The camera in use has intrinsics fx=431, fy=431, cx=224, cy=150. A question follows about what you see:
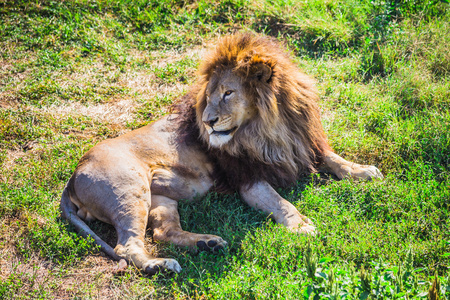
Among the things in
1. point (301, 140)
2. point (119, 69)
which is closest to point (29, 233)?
point (301, 140)

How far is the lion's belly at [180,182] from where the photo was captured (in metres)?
4.02

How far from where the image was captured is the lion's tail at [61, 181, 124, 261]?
3549mm

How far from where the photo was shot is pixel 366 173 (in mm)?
3988

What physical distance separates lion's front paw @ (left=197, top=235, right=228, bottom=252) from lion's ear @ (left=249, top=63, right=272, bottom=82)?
1401 mm

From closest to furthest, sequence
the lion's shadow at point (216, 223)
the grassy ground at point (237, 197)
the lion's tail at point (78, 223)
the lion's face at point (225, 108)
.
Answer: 1. the grassy ground at point (237, 197)
2. the lion's shadow at point (216, 223)
3. the lion's tail at point (78, 223)
4. the lion's face at point (225, 108)

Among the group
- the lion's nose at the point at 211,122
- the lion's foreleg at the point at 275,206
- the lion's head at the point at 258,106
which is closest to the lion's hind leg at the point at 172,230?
the lion's foreleg at the point at 275,206

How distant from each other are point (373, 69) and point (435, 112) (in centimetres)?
122

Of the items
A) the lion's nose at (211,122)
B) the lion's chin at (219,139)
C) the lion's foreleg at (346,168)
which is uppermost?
the lion's nose at (211,122)

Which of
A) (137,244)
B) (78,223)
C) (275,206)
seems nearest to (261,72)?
(275,206)

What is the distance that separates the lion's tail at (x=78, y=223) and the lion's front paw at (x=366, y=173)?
223 cm

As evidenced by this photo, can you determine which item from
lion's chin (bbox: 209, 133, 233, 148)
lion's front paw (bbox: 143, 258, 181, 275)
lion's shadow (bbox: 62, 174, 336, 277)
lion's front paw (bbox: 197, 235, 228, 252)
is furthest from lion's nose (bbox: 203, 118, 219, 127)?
lion's front paw (bbox: 143, 258, 181, 275)

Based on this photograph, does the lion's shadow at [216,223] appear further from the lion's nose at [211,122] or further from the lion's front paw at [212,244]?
the lion's nose at [211,122]

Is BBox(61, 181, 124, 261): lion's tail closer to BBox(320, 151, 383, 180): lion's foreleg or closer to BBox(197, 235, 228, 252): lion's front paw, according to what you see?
BBox(197, 235, 228, 252): lion's front paw

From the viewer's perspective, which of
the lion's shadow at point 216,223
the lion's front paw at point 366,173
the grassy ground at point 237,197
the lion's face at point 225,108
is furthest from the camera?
the lion's front paw at point 366,173
